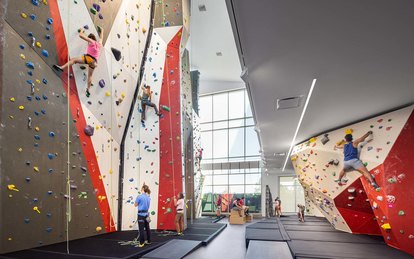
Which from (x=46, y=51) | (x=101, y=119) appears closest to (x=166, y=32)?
(x=101, y=119)

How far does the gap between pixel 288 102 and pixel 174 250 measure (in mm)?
3078

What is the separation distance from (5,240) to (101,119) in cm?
289

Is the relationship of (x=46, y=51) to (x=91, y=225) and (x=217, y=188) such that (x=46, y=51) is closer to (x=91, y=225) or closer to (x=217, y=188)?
(x=91, y=225)

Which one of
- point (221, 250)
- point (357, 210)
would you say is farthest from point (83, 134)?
point (357, 210)

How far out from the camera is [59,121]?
467 cm

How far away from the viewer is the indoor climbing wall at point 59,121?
3.77m

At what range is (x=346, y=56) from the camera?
2674 millimetres

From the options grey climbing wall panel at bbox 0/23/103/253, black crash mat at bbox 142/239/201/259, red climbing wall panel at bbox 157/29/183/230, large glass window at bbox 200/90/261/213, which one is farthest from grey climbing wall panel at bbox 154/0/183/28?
large glass window at bbox 200/90/261/213

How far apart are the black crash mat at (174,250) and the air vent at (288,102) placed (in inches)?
112

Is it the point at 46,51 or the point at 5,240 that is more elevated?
the point at 46,51

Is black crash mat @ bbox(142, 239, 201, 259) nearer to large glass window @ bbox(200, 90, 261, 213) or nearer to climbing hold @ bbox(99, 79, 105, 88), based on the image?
climbing hold @ bbox(99, 79, 105, 88)

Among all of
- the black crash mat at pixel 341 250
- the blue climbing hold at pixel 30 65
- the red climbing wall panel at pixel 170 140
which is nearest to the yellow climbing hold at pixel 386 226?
the black crash mat at pixel 341 250

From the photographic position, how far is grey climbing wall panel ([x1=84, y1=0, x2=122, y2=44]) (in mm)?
5492

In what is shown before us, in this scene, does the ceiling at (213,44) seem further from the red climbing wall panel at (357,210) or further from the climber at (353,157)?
the red climbing wall panel at (357,210)
